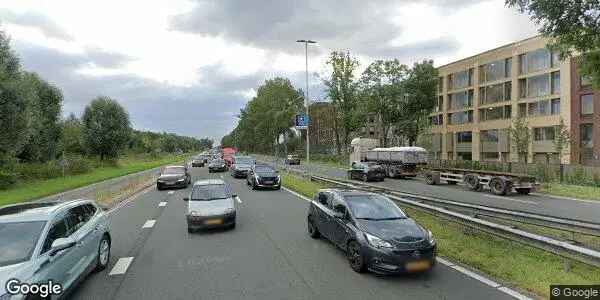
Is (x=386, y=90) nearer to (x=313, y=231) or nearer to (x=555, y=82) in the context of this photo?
(x=555, y=82)

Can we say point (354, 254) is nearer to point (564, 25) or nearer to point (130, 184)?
point (564, 25)

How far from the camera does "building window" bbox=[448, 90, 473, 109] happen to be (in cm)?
6094

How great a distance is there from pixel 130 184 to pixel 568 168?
31.2 meters

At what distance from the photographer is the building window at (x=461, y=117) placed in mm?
61062

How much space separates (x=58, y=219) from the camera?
6477 millimetres

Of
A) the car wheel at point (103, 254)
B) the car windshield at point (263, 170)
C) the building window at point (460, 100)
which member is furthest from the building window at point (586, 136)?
the car wheel at point (103, 254)

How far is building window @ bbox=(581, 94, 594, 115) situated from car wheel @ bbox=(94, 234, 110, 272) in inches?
2001

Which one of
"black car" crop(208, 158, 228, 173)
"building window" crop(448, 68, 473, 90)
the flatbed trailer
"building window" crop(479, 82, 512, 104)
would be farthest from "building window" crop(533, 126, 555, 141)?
"black car" crop(208, 158, 228, 173)

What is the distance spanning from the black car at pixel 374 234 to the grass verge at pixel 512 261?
1.18 m

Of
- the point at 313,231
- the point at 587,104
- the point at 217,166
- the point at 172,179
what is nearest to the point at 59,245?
the point at 313,231

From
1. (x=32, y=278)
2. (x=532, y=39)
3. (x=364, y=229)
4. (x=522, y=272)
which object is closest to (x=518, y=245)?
(x=522, y=272)

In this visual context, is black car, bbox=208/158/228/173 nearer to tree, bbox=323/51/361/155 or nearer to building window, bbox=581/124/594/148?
tree, bbox=323/51/361/155

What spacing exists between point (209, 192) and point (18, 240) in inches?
295

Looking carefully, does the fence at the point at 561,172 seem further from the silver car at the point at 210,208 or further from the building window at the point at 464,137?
the building window at the point at 464,137
